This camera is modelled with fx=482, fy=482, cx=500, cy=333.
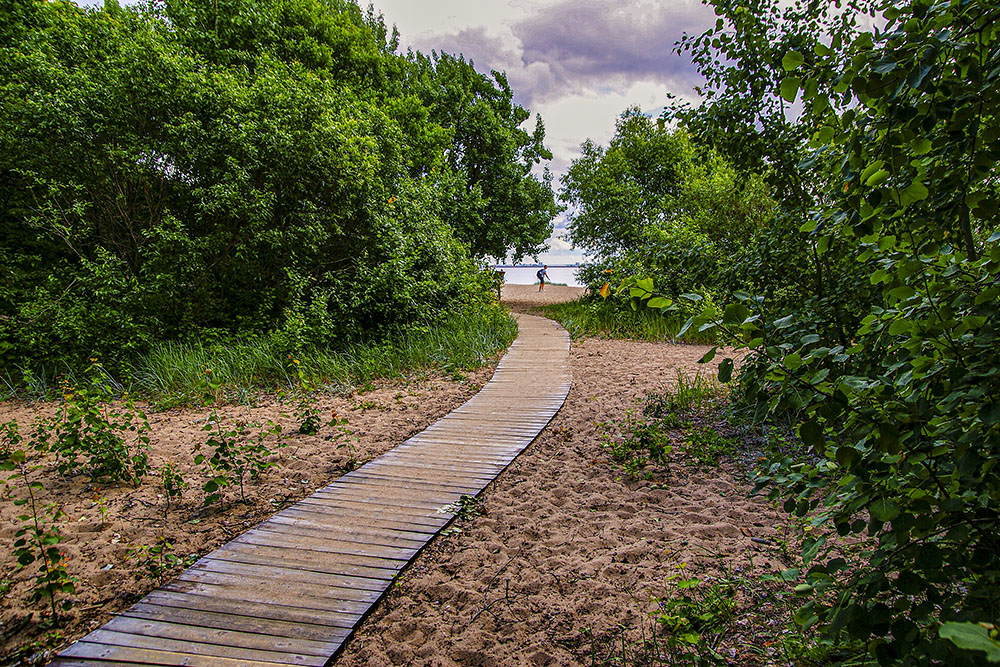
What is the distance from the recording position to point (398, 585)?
2.51 m

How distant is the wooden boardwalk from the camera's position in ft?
6.73

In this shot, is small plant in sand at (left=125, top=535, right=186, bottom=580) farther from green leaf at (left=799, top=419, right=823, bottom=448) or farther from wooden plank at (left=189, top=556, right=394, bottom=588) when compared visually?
green leaf at (left=799, top=419, right=823, bottom=448)

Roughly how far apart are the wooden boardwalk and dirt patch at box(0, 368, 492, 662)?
0.63 ft

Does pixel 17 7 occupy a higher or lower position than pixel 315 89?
higher

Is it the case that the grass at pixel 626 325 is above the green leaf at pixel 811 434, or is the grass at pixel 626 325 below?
above

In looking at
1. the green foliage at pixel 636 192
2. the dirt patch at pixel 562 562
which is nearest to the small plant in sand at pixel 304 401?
the dirt patch at pixel 562 562

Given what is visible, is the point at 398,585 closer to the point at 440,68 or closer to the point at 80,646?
the point at 80,646

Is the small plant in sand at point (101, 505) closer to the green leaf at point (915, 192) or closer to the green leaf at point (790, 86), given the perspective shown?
the green leaf at point (790, 86)

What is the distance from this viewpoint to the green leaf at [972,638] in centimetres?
57

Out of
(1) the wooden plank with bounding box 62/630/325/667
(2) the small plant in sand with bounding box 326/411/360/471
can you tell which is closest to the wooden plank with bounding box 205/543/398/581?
(1) the wooden plank with bounding box 62/630/325/667

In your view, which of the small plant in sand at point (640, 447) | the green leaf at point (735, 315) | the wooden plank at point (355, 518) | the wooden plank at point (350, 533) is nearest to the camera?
the green leaf at point (735, 315)

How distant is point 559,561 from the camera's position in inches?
105

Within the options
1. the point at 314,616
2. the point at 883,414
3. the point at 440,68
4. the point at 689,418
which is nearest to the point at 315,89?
the point at 689,418

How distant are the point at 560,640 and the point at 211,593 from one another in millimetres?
1717
